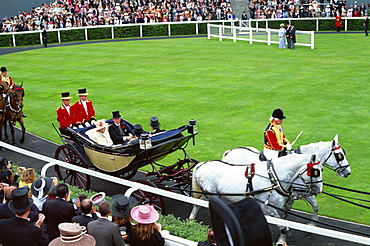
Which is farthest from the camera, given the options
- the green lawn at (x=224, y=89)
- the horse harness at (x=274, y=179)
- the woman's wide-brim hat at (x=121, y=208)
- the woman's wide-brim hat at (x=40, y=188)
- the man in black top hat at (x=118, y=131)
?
the green lawn at (x=224, y=89)

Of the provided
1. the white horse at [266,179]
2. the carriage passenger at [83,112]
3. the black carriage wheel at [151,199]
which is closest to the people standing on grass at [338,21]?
the carriage passenger at [83,112]

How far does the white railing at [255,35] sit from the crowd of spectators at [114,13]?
6.28m

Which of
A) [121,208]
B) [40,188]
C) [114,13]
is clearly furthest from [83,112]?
[114,13]

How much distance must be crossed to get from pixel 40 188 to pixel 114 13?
37.4 meters

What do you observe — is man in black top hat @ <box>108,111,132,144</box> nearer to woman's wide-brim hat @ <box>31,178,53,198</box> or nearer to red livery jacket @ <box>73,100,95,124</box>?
red livery jacket @ <box>73,100,95,124</box>

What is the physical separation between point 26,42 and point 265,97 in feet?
82.6

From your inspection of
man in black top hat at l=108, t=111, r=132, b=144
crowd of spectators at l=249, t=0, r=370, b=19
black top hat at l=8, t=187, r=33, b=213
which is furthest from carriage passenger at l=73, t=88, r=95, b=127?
crowd of spectators at l=249, t=0, r=370, b=19

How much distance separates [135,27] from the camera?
4009 cm

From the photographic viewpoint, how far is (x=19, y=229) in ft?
17.4

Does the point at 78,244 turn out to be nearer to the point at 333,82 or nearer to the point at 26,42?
the point at 333,82

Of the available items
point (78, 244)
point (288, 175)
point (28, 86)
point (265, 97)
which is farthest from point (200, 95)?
point (78, 244)

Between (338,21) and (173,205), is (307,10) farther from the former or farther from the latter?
(173,205)

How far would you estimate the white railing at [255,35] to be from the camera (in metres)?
29.2

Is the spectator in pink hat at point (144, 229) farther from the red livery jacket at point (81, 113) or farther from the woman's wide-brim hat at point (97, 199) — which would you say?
the red livery jacket at point (81, 113)
